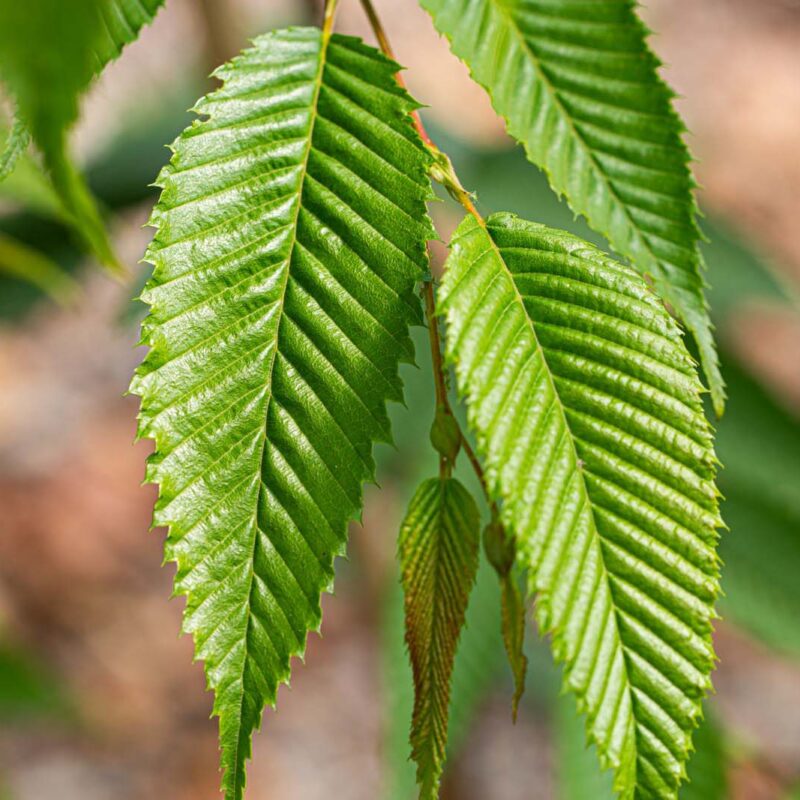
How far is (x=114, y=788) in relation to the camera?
3.13 m

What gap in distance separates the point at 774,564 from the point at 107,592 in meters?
2.62

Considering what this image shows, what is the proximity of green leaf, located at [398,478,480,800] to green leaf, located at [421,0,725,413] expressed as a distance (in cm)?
20

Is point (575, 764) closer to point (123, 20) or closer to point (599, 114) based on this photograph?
point (599, 114)

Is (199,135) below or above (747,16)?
above

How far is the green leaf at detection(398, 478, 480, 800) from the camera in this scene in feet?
1.85

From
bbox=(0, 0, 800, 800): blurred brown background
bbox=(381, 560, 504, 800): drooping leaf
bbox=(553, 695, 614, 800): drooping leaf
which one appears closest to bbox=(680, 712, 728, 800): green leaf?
bbox=(553, 695, 614, 800): drooping leaf

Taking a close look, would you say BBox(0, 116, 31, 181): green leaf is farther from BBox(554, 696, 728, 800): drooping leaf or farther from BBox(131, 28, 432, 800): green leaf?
BBox(554, 696, 728, 800): drooping leaf

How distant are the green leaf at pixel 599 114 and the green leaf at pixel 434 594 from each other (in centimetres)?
20

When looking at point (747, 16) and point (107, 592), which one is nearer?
point (107, 592)

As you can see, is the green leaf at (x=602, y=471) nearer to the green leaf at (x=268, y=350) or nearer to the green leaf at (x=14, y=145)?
the green leaf at (x=268, y=350)

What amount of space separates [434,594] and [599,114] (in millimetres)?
367

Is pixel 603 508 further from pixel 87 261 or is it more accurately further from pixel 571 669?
pixel 87 261

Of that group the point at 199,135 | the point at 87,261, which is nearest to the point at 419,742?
the point at 199,135

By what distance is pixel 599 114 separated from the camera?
0.67m
